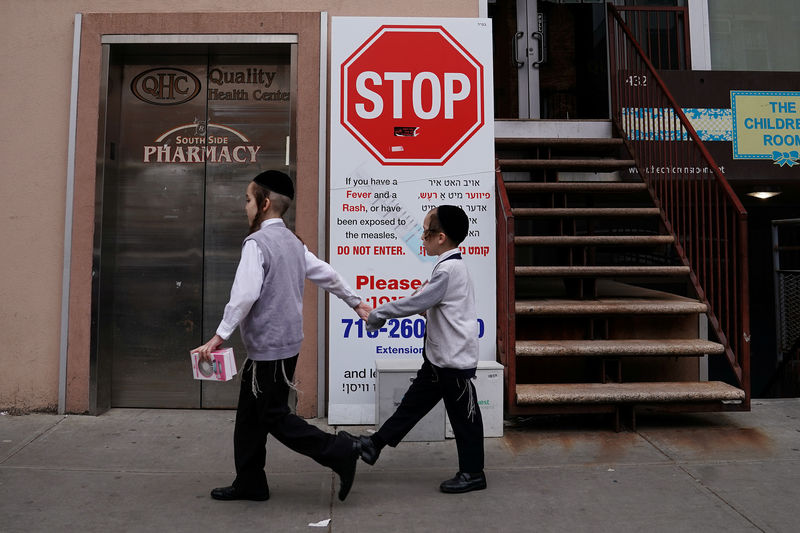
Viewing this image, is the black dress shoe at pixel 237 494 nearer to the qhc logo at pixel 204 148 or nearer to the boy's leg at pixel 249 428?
the boy's leg at pixel 249 428

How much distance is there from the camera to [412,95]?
17.2 feet

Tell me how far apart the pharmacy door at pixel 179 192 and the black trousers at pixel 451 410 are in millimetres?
A: 2437

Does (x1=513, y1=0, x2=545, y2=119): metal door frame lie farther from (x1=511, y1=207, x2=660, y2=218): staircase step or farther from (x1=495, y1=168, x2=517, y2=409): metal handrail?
(x1=495, y1=168, x2=517, y2=409): metal handrail

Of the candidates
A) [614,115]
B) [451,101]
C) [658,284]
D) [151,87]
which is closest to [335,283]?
[451,101]

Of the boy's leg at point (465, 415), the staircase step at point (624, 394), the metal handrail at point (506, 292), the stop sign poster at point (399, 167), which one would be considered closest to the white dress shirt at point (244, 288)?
the boy's leg at point (465, 415)

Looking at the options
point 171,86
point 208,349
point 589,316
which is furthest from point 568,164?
point 208,349

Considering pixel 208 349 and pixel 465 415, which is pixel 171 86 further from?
pixel 465 415

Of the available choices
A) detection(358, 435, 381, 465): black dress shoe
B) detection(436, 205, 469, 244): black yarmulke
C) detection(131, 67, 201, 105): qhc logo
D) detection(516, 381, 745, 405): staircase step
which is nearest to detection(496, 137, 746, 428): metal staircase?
detection(516, 381, 745, 405): staircase step

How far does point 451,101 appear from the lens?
Answer: 5258mm

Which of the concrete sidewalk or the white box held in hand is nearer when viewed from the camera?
the white box held in hand

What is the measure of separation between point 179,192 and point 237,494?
312 cm

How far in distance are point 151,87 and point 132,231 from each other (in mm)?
1316

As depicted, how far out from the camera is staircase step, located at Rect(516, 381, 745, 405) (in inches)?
181

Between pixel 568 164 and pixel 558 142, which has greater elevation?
pixel 558 142
